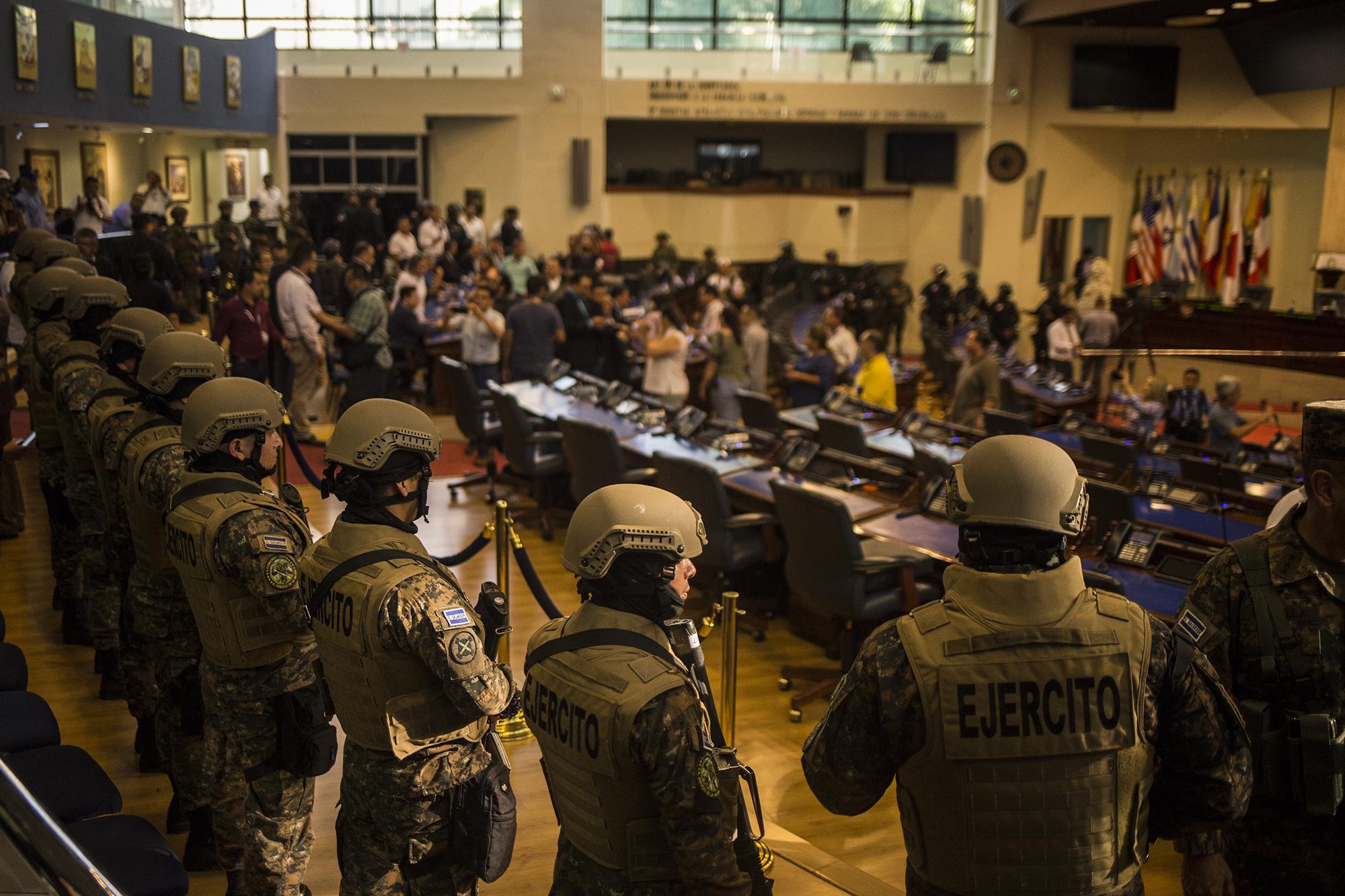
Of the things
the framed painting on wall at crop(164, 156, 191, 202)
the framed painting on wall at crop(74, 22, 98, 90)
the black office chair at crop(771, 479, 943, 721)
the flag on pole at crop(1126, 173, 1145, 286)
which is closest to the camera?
the black office chair at crop(771, 479, 943, 721)

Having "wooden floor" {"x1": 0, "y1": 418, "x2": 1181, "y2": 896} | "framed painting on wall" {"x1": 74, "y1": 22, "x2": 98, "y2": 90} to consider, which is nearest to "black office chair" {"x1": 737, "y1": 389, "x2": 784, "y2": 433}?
"wooden floor" {"x1": 0, "y1": 418, "x2": 1181, "y2": 896}

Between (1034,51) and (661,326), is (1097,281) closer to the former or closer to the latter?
(1034,51)

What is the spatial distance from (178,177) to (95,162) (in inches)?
86.4

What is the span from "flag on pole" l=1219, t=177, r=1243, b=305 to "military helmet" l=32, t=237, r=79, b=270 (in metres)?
16.2

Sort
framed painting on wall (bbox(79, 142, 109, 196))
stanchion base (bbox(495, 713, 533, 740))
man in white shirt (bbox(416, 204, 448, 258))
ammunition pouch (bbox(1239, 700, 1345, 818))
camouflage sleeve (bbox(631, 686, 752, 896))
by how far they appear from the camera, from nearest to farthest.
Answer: camouflage sleeve (bbox(631, 686, 752, 896)), ammunition pouch (bbox(1239, 700, 1345, 818)), stanchion base (bbox(495, 713, 533, 740)), framed painting on wall (bbox(79, 142, 109, 196)), man in white shirt (bbox(416, 204, 448, 258))

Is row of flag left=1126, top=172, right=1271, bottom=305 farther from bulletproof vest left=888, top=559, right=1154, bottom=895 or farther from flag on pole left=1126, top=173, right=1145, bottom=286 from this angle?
bulletproof vest left=888, top=559, right=1154, bottom=895

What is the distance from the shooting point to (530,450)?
810 centimetres

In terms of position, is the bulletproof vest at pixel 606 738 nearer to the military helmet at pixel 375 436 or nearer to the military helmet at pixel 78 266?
the military helmet at pixel 375 436

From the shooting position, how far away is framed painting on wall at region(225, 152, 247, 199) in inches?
685

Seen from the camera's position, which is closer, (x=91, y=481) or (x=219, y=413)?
(x=219, y=413)

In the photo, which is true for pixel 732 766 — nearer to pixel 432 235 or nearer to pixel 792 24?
pixel 432 235

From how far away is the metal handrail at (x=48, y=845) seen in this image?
144cm

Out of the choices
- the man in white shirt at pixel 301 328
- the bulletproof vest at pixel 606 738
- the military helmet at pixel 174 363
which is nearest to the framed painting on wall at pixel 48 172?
the man in white shirt at pixel 301 328

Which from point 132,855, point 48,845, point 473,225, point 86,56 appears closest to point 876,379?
point 132,855
